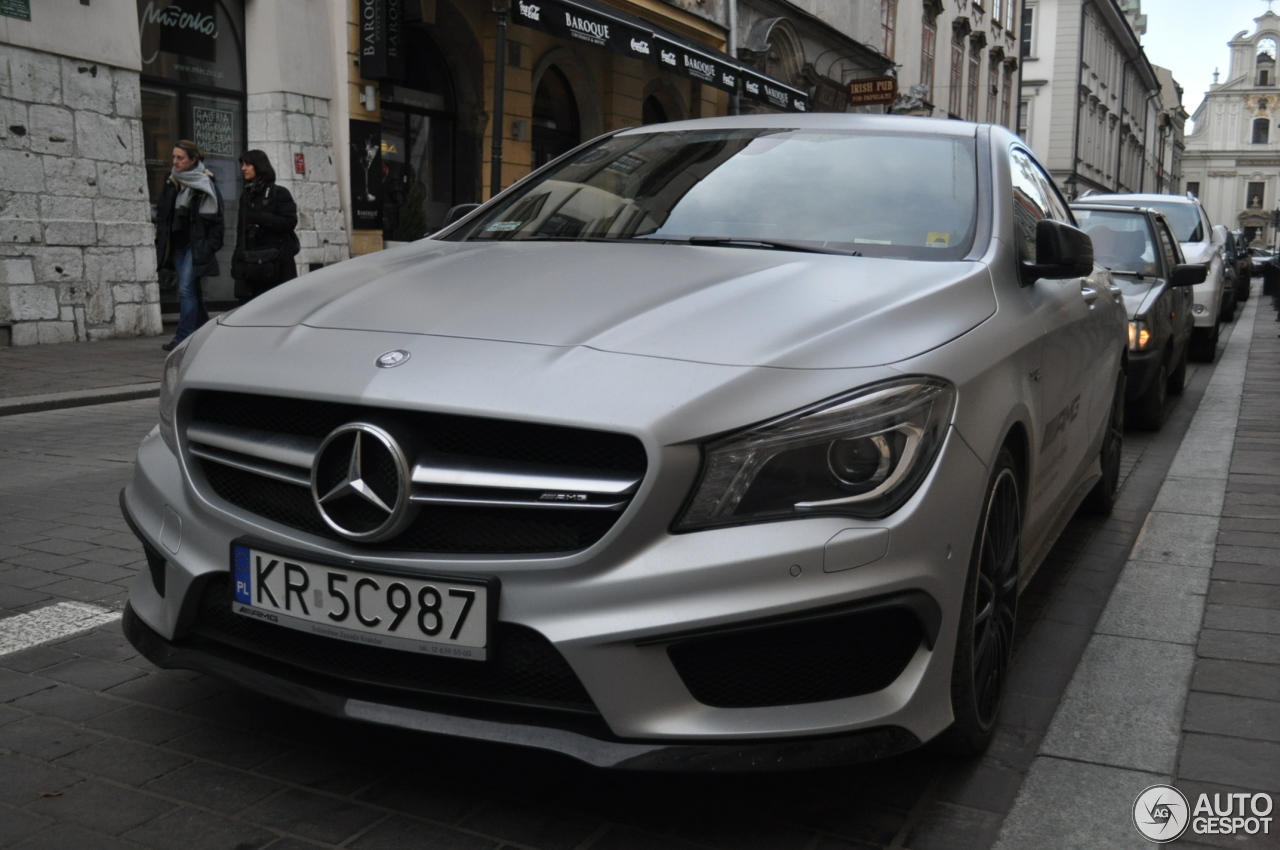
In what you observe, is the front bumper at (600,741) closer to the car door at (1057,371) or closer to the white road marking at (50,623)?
the car door at (1057,371)

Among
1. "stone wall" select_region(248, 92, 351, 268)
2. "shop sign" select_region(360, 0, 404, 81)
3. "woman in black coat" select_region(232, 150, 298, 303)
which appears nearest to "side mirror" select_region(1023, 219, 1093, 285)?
"woman in black coat" select_region(232, 150, 298, 303)

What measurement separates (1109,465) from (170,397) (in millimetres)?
3965

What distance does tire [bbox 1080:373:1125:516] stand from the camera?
538 centimetres

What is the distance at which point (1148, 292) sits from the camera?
8.50m

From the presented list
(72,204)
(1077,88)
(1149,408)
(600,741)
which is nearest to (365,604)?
(600,741)

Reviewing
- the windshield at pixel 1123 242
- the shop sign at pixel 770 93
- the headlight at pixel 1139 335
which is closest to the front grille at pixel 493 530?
the headlight at pixel 1139 335

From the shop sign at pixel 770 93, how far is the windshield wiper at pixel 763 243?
1893 cm

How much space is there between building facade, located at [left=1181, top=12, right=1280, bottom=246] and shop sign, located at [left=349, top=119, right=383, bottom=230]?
109 meters

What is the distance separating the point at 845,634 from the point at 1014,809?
645 mm

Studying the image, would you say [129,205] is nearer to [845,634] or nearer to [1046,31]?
[845,634]

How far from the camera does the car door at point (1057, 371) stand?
342cm

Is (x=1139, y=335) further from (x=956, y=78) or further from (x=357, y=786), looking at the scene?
(x=956, y=78)

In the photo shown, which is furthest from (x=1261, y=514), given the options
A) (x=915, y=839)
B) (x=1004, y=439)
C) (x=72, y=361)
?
(x=72, y=361)

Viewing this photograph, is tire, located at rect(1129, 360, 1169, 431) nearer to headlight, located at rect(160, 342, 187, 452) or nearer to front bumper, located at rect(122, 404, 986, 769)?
front bumper, located at rect(122, 404, 986, 769)
